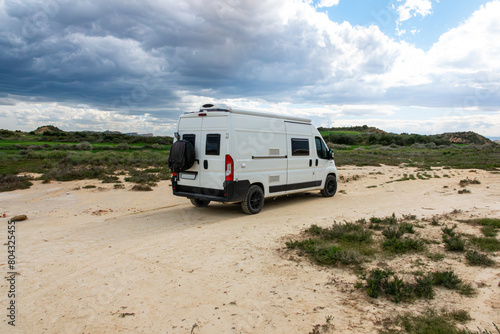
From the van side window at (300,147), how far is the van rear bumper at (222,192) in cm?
244

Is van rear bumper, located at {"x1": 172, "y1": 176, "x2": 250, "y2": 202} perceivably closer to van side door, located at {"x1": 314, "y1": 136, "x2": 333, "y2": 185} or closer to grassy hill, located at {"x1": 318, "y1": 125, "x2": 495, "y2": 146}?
van side door, located at {"x1": 314, "y1": 136, "x2": 333, "y2": 185}

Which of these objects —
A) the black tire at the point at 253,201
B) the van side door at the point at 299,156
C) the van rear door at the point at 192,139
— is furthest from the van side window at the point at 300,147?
the van rear door at the point at 192,139

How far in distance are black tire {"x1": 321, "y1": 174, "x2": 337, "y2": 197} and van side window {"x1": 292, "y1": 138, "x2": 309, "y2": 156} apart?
188 centimetres

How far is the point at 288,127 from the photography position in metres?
10.6

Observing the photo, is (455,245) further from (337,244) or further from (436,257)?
(337,244)

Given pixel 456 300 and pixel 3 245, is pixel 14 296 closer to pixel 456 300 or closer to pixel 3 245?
pixel 3 245

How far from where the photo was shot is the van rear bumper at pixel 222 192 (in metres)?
8.71

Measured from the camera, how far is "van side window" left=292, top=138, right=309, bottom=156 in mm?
10752

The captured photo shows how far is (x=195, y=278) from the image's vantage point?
4.86 metres

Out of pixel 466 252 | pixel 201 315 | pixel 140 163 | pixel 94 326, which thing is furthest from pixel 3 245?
pixel 140 163

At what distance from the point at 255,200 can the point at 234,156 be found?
1707 mm

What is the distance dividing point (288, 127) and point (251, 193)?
2.66m

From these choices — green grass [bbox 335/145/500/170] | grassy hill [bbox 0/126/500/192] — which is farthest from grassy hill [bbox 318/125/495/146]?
green grass [bbox 335/145/500/170]

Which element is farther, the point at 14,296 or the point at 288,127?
the point at 288,127
